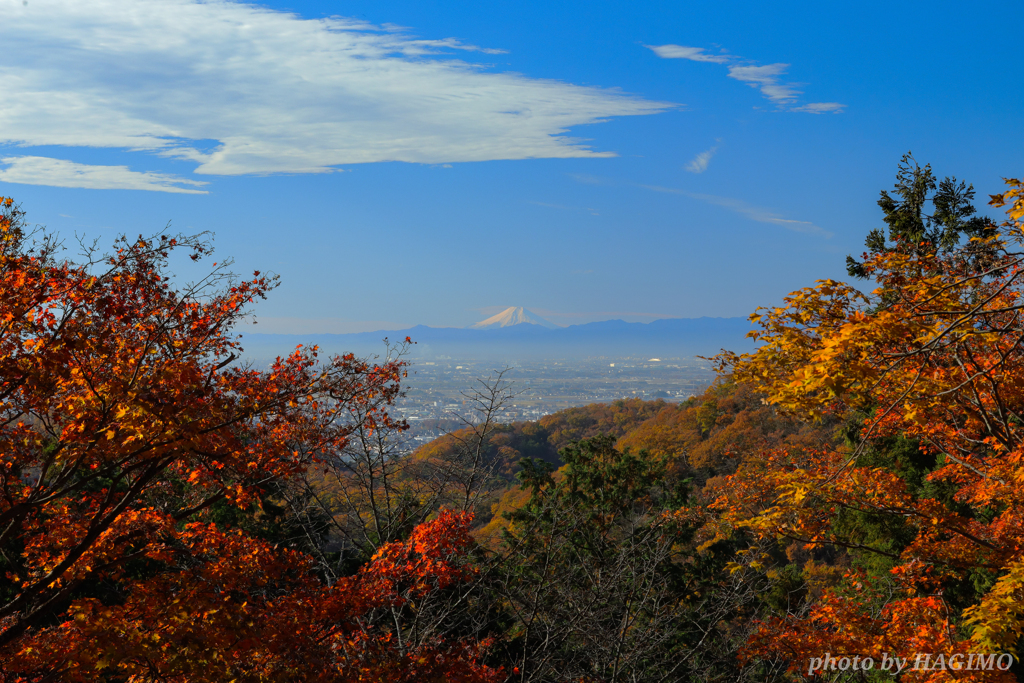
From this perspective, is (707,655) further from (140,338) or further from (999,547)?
(140,338)

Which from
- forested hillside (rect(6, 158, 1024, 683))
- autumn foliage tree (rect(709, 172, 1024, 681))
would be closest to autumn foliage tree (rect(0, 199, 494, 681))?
forested hillside (rect(6, 158, 1024, 683))

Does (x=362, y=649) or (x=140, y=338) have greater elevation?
(x=140, y=338)

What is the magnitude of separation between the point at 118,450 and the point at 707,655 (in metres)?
14.5

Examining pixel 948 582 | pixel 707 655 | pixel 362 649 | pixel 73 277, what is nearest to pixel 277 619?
pixel 362 649

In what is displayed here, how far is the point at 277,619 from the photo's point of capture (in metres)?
6.51

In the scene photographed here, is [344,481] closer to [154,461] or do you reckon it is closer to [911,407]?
[154,461]

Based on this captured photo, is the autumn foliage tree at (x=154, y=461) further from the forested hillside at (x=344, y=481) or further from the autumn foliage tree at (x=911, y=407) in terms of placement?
the autumn foliage tree at (x=911, y=407)

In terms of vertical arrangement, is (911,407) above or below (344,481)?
above

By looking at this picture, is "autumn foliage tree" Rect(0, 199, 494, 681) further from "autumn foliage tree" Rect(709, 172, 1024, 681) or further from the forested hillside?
"autumn foliage tree" Rect(709, 172, 1024, 681)

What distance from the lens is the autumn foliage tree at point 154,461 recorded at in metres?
5.07

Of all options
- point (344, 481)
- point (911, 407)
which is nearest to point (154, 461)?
point (344, 481)

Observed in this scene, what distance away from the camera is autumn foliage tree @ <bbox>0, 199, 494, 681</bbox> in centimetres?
507

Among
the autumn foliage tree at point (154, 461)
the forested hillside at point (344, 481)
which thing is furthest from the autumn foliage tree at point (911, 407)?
the autumn foliage tree at point (154, 461)

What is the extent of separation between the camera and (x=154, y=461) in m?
5.81
